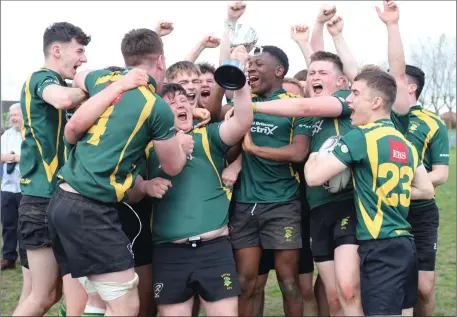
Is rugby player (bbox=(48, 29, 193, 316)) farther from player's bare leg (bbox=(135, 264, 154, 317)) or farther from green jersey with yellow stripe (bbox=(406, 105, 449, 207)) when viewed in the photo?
green jersey with yellow stripe (bbox=(406, 105, 449, 207))

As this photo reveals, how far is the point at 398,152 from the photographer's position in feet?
13.3

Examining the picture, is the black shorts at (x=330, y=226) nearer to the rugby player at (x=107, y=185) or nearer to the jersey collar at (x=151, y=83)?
the rugby player at (x=107, y=185)

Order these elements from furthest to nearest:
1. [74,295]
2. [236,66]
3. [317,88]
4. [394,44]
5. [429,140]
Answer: [429,140]
[317,88]
[394,44]
[74,295]
[236,66]

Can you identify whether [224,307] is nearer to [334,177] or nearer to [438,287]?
[334,177]

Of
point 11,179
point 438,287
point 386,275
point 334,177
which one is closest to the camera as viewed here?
point 386,275

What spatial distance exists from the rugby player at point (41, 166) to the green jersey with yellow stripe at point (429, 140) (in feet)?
10.9

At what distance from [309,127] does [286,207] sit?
721mm

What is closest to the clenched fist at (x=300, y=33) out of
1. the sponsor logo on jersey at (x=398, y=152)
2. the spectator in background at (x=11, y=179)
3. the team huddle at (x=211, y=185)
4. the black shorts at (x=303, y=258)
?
the team huddle at (x=211, y=185)

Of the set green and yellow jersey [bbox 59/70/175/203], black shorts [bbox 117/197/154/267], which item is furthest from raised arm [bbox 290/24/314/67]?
green and yellow jersey [bbox 59/70/175/203]

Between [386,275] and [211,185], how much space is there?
144 cm

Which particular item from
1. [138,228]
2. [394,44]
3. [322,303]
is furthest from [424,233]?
[138,228]

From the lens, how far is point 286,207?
16.0ft

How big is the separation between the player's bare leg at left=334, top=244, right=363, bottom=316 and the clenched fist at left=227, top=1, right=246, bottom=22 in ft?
6.69

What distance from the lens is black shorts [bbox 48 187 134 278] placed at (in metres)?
3.69
